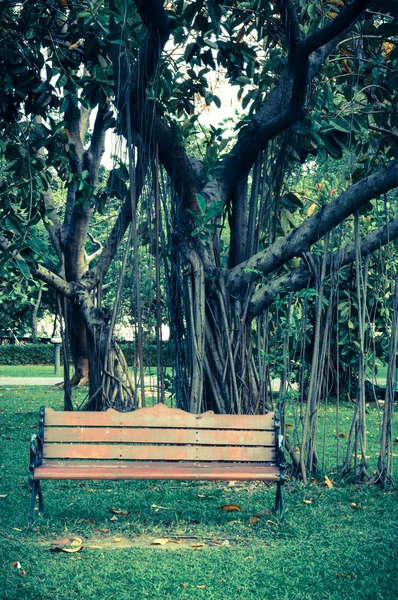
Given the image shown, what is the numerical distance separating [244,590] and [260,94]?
535 centimetres

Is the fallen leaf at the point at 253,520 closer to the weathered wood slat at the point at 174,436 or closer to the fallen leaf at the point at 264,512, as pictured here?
the fallen leaf at the point at 264,512

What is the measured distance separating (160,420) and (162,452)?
218 millimetres

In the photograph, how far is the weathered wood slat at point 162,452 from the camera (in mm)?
5578

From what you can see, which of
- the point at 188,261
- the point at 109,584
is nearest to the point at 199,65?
the point at 188,261

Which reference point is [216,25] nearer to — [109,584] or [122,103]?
→ [122,103]

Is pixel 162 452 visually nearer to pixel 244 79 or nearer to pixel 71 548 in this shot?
pixel 71 548

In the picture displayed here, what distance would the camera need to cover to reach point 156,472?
5309 mm

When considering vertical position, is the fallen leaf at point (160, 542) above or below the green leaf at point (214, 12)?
below

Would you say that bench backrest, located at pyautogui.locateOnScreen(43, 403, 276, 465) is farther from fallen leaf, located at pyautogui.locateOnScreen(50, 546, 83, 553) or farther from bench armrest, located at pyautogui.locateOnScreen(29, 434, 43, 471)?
fallen leaf, located at pyautogui.locateOnScreen(50, 546, 83, 553)

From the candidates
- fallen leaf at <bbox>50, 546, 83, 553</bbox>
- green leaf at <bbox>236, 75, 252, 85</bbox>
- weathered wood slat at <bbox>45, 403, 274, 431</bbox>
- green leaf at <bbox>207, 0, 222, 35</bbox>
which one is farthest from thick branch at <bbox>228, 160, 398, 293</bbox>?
fallen leaf at <bbox>50, 546, 83, 553</bbox>

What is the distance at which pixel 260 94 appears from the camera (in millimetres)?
8039

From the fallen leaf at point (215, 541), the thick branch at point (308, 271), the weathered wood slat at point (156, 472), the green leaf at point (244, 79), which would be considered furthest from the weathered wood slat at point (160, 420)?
the green leaf at point (244, 79)

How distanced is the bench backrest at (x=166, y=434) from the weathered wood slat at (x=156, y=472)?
12 centimetres

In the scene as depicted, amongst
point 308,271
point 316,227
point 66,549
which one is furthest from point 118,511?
point 316,227
